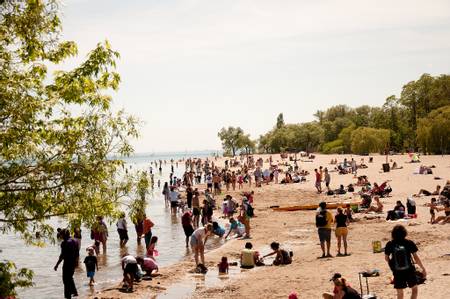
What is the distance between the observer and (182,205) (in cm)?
3484

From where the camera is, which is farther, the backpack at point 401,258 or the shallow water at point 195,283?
the shallow water at point 195,283

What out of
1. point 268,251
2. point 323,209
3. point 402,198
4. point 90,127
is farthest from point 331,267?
point 402,198

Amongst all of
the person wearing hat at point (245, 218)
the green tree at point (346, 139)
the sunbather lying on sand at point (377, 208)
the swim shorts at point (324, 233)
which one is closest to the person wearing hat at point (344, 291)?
the swim shorts at point (324, 233)

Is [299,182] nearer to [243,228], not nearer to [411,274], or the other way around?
[243,228]

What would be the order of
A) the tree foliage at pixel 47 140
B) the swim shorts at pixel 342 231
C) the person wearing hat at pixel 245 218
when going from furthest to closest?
the person wearing hat at pixel 245 218 → the swim shorts at pixel 342 231 → the tree foliage at pixel 47 140

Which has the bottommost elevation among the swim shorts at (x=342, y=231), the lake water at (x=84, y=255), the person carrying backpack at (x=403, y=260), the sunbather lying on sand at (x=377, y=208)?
the lake water at (x=84, y=255)

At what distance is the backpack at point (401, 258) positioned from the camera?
8898mm

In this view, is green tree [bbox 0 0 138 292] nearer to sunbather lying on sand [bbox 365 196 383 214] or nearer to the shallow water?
the shallow water

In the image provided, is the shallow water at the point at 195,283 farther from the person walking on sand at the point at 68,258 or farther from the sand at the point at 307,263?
the person walking on sand at the point at 68,258

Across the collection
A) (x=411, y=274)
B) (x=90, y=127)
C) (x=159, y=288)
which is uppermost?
(x=90, y=127)

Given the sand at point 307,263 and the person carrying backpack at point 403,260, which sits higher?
the person carrying backpack at point 403,260

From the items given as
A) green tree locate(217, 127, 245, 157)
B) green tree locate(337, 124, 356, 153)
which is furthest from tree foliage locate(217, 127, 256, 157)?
green tree locate(337, 124, 356, 153)

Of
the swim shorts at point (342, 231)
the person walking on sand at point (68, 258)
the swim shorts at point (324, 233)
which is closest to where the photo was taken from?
the person walking on sand at point (68, 258)

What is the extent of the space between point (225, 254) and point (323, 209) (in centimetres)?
432
